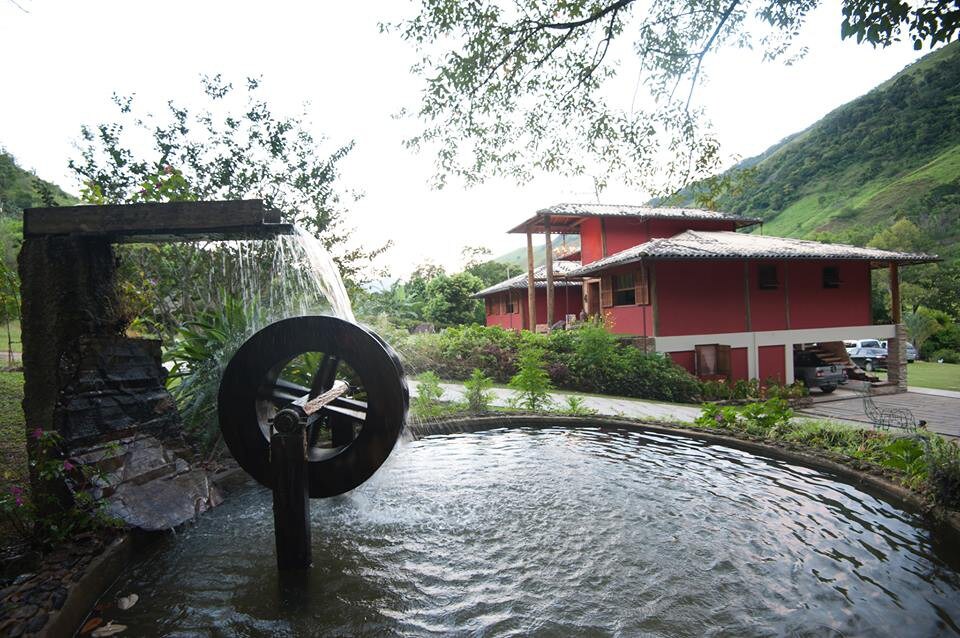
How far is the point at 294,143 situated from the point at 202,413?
17.6ft

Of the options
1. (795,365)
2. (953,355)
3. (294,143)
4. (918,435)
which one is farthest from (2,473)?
(953,355)

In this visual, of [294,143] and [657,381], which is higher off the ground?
[294,143]

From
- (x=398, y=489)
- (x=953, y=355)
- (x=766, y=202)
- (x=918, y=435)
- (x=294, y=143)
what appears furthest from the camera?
(x=766, y=202)

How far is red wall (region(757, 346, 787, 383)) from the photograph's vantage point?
574 inches

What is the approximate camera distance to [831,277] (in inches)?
620

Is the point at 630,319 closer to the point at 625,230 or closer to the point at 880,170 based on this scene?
the point at 625,230

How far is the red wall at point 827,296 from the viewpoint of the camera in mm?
15141

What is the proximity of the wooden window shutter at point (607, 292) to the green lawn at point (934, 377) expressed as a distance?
11069 millimetres

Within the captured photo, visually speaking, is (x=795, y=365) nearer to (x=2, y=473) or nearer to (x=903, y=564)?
(x=903, y=564)

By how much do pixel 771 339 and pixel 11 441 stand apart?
17.2 meters

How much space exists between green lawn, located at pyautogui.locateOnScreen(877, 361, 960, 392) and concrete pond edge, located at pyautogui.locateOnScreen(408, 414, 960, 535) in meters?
15.2

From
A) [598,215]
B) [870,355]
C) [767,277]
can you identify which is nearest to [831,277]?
[767,277]

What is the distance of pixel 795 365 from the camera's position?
15.5 m

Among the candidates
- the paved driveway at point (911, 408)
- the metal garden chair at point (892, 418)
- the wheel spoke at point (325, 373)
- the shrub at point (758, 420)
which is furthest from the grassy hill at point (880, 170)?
the wheel spoke at point (325, 373)
